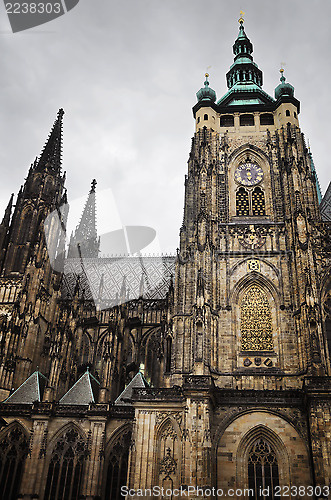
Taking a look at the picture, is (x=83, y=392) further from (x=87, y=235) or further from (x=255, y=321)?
(x=87, y=235)

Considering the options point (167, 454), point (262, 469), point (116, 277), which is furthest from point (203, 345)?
point (116, 277)

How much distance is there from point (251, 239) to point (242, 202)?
3.34 metres

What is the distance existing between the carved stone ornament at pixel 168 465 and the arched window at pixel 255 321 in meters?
7.15

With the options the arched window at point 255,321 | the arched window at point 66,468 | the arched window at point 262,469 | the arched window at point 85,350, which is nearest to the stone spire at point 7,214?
the arched window at point 85,350

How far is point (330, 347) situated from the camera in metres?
25.6

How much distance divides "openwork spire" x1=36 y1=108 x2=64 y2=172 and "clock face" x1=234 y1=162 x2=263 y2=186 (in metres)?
20.3


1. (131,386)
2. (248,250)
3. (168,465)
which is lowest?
(168,465)

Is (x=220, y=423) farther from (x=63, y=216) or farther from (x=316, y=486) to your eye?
(x=63, y=216)

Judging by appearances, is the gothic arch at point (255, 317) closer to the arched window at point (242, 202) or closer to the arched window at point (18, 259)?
the arched window at point (242, 202)

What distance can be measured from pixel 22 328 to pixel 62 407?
24.2 feet

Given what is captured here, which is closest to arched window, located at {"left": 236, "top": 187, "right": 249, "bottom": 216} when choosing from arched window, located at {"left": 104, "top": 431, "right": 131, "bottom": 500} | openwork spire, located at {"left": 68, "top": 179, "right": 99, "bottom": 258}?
arched window, located at {"left": 104, "top": 431, "right": 131, "bottom": 500}

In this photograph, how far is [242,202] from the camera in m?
31.6

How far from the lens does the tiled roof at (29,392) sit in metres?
30.3

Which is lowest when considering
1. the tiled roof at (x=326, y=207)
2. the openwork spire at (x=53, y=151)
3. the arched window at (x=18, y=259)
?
the arched window at (x=18, y=259)
